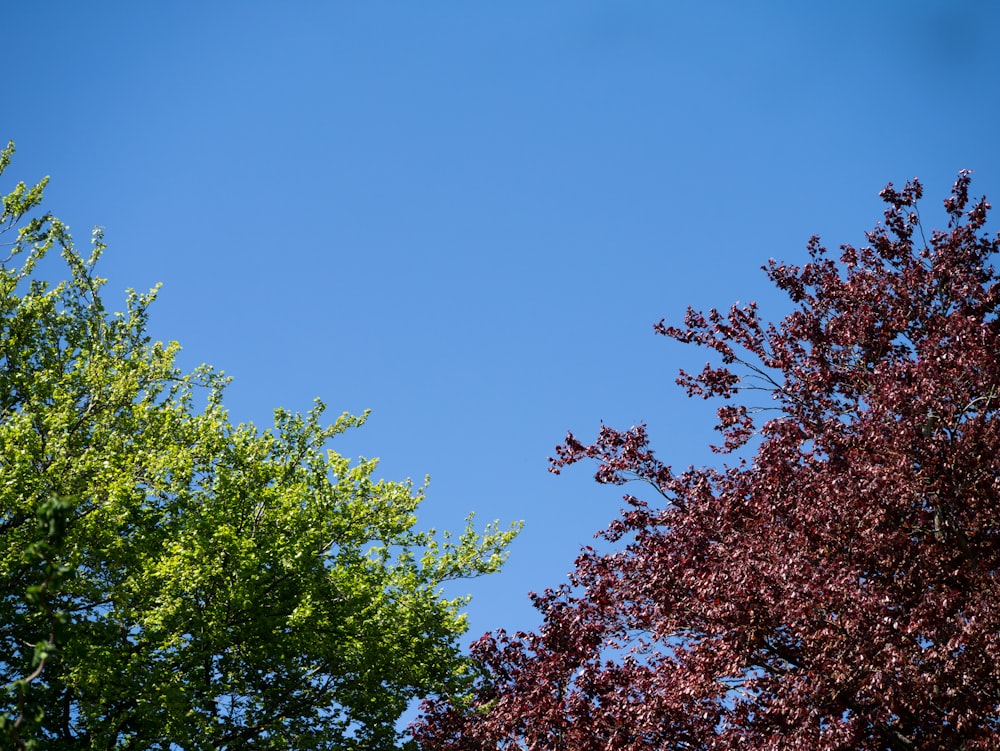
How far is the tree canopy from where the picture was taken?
429 inches

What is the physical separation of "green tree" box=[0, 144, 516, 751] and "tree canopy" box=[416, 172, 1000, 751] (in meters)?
3.02

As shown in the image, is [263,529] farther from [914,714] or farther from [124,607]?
[914,714]

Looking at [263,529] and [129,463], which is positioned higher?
[129,463]

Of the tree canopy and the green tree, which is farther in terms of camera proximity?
the green tree

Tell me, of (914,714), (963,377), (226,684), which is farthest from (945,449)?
(226,684)

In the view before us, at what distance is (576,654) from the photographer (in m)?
15.4

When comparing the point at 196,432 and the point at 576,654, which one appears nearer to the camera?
the point at 576,654

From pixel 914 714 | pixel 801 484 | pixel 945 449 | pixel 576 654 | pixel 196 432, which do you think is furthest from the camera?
pixel 196 432

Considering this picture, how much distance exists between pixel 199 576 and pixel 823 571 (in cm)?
1113

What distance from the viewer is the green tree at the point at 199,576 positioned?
1797 cm

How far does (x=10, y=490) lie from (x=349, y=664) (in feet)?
23.9

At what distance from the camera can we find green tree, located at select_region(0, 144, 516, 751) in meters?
18.0

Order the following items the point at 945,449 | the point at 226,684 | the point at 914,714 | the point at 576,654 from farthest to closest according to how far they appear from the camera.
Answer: the point at 226,684 → the point at 576,654 → the point at 945,449 → the point at 914,714

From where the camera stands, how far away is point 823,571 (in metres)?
11.6
